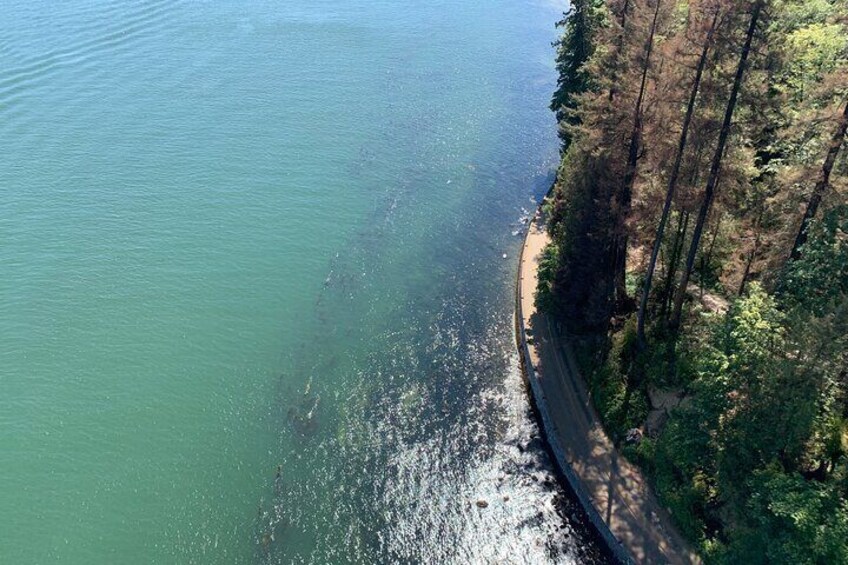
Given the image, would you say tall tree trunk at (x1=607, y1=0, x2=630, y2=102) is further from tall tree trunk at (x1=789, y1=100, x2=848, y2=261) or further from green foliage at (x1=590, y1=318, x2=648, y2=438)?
green foliage at (x1=590, y1=318, x2=648, y2=438)

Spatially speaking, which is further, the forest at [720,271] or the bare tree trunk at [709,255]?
the bare tree trunk at [709,255]

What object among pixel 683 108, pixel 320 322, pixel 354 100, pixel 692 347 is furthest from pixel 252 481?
pixel 354 100

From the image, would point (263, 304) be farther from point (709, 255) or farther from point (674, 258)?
point (709, 255)

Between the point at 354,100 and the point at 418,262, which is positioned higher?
the point at 354,100

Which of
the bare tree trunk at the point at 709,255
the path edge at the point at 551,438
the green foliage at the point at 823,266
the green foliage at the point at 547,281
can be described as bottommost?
the path edge at the point at 551,438

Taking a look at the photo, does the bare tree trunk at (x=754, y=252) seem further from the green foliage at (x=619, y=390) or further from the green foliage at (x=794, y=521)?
the green foliage at (x=794, y=521)

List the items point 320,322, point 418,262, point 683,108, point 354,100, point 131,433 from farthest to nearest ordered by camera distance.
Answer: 1. point 354,100
2. point 418,262
3. point 320,322
4. point 131,433
5. point 683,108

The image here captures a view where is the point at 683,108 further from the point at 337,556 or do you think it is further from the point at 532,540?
the point at 337,556

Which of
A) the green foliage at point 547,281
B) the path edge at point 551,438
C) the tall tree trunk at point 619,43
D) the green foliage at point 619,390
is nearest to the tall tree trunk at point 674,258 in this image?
the green foliage at point 619,390
